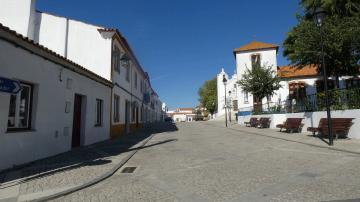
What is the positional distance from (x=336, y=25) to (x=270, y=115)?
866cm

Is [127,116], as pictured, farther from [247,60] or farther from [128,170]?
[247,60]

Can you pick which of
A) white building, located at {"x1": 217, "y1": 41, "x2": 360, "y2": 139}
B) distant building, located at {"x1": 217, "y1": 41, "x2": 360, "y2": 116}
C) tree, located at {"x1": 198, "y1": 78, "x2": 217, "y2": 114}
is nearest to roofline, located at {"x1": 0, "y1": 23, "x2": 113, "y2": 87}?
white building, located at {"x1": 217, "y1": 41, "x2": 360, "y2": 139}

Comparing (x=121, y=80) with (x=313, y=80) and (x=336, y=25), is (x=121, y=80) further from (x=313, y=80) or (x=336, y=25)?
(x=313, y=80)

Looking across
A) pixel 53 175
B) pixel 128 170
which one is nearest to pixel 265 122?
pixel 128 170

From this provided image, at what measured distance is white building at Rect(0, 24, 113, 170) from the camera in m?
6.79

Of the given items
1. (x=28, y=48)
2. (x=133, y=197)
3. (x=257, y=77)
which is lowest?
(x=133, y=197)

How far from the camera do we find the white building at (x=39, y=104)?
6793mm

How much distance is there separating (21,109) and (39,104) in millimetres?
616

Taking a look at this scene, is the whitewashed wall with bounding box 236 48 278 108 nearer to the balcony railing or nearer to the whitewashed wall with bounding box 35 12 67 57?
the balcony railing

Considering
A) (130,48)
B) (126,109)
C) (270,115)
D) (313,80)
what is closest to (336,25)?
(270,115)

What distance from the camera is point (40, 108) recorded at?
8.41 meters

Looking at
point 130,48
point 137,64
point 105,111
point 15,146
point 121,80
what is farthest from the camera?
point 137,64

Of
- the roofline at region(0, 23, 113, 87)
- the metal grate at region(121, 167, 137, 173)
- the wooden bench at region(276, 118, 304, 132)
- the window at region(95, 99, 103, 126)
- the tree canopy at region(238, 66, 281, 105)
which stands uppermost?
the tree canopy at region(238, 66, 281, 105)

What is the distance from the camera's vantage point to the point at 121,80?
18.9m
